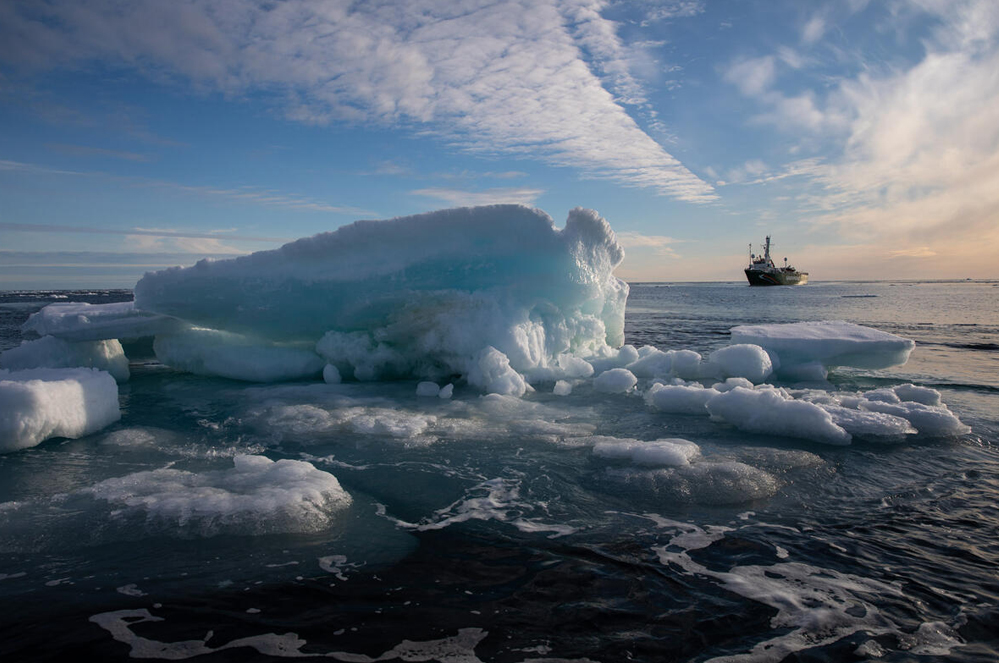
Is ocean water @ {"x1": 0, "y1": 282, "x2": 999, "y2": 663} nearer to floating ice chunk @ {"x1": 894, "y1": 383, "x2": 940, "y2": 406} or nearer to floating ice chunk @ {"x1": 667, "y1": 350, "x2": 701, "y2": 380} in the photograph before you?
floating ice chunk @ {"x1": 894, "y1": 383, "x2": 940, "y2": 406}

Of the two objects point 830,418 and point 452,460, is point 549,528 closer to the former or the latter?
point 452,460

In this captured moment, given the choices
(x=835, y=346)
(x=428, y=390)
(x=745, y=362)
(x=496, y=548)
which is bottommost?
(x=496, y=548)

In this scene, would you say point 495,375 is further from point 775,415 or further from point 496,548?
point 496,548

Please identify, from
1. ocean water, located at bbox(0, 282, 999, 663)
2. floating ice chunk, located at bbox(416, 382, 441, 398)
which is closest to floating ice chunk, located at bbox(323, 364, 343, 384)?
floating ice chunk, located at bbox(416, 382, 441, 398)

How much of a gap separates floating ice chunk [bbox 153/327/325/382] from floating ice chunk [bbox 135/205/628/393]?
0.36 meters

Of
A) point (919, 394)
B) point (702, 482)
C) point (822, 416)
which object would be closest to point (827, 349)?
point (919, 394)

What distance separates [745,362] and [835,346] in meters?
1.66

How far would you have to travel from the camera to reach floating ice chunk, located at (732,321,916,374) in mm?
9562

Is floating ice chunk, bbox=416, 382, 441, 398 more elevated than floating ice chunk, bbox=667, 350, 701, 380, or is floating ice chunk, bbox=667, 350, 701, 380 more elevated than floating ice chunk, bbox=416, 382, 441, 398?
floating ice chunk, bbox=667, 350, 701, 380

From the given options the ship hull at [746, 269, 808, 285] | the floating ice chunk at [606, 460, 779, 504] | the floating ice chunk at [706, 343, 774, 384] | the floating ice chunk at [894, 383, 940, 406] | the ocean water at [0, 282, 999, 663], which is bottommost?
the ocean water at [0, 282, 999, 663]

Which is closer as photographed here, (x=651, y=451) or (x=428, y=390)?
(x=651, y=451)

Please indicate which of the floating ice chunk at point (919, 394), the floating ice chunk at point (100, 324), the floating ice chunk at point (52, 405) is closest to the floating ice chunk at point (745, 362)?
the floating ice chunk at point (919, 394)

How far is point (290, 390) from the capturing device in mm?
8852

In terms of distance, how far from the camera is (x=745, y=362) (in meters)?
9.79
